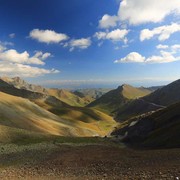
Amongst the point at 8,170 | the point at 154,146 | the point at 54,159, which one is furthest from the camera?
the point at 154,146

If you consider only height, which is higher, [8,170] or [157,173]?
[157,173]

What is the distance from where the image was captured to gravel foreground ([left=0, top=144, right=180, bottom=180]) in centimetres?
2755

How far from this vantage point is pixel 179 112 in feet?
294

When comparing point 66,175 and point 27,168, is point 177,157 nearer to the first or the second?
point 66,175

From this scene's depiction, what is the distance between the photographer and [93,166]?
111 feet

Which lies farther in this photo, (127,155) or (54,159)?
(54,159)

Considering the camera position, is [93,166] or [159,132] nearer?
[93,166]

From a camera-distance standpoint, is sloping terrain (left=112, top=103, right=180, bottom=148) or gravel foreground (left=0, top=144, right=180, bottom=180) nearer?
gravel foreground (left=0, top=144, right=180, bottom=180)

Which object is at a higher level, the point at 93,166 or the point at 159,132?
the point at 93,166

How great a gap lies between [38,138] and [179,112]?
40.9 metres

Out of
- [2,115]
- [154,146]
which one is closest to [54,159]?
[154,146]

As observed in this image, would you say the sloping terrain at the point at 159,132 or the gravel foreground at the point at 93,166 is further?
the sloping terrain at the point at 159,132

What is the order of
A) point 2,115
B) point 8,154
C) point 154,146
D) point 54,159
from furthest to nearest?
point 2,115 < point 154,146 < point 8,154 < point 54,159

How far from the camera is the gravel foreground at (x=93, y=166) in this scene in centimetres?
2755
